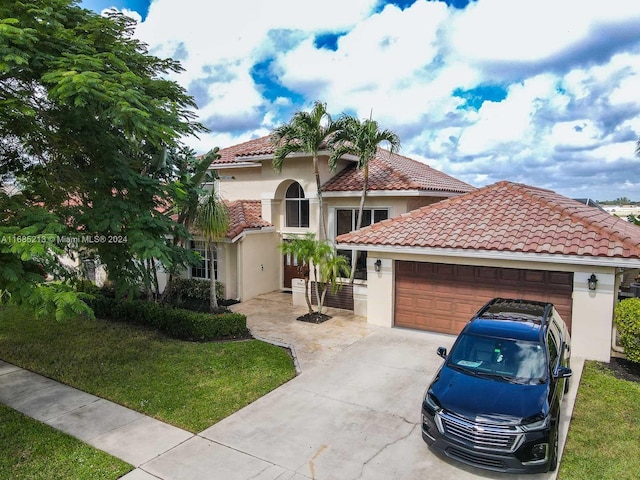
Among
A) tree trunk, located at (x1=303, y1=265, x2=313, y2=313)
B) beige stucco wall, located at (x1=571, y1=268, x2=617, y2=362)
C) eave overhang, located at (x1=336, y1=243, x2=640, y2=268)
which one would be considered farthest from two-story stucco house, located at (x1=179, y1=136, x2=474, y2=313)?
beige stucco wall, located at (x1=571, y1=268, x2=617, y2=362)

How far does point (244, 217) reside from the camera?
1845cm

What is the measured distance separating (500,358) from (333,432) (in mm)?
3165

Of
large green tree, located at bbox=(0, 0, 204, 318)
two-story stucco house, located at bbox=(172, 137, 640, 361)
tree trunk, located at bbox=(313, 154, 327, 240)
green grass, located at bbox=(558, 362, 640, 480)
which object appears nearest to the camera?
green grass, located at bbox=(558, 362, 640, 480)

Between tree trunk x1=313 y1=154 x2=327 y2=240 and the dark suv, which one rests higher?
tree trunk x1=313 y1=154 x2=327 y2=240

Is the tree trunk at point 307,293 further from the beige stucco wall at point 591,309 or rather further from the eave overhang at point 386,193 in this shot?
the beige stucco wall at point 591,309

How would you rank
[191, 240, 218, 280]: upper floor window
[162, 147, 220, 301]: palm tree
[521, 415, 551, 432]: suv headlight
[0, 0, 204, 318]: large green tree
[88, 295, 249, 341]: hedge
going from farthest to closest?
[191, 240, 218, 280]: upper floor window < [162, 147, 220, 301]: palm tree < [88, 295, 249, 341]: hedge < [0, 0, 204, 318]: large green tree < [521, 415, 551, 432]: suv headlight

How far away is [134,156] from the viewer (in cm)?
1257

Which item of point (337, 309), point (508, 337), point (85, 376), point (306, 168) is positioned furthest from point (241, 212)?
point (508, 337)

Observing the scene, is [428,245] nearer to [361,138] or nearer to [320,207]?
[361,138]

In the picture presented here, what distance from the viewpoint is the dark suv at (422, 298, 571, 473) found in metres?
5.95

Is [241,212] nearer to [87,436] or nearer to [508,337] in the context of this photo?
[87,436]

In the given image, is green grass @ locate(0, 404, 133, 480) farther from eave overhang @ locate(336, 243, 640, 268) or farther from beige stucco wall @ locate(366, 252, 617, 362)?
beige stucco wall @ locate(366, 252, 617, 362)

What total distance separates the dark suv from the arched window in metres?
11.6

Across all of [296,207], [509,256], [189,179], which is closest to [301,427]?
[509,256]
